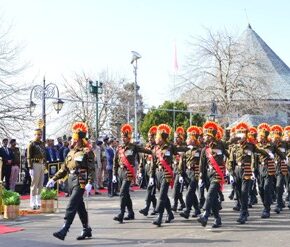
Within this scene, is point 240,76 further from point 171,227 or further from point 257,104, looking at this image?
point 171,227

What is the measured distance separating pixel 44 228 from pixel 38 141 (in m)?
3.73

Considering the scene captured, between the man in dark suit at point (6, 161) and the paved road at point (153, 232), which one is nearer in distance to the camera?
the paved road at point (153, 232)

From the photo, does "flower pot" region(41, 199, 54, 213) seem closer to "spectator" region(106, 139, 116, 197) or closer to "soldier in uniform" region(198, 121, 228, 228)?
"soldier in uniform" region(198, 121, 228, 228)

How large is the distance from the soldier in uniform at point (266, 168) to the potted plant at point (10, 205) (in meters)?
5.93

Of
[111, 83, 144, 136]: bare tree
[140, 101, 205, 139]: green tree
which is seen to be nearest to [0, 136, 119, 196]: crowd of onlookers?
[140, 101, 205, 139]: green tree

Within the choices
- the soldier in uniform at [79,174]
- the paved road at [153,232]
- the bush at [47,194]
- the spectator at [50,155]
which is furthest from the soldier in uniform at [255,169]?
the spectator at [50,155]

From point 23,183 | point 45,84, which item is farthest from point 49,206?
point 45,84

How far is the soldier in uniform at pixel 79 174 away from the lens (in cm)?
1088

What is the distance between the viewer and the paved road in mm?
10555

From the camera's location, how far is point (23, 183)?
850 inches

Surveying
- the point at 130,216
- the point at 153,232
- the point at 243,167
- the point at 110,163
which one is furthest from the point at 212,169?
the point at 110,163

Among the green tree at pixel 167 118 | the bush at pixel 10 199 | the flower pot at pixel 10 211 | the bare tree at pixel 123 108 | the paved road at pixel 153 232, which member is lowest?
the paved road at pixel 153 232

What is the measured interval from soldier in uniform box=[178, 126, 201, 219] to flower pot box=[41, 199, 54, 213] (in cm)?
348

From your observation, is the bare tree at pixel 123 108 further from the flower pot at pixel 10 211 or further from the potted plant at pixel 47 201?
the flower pot at pixel 10 211
